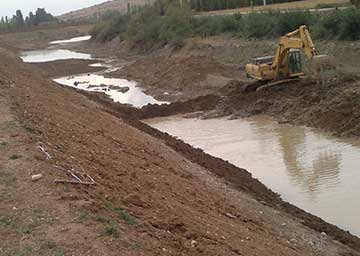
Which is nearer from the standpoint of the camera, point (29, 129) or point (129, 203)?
point (129, 203)

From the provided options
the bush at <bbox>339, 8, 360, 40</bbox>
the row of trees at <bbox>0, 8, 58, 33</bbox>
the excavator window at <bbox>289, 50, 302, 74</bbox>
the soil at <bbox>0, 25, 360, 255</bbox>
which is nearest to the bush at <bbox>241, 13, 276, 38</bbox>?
the bush at <bbox>339, 8, 360, 40</bbox>

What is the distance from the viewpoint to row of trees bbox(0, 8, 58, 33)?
430 ft

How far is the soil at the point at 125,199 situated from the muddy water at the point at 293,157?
0.95 metres

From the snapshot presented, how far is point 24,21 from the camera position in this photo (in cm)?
14412

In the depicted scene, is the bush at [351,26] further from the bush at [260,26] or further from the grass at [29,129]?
the grass at [29,129]

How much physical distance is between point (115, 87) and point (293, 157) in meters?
23.0

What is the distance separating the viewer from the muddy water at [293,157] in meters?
14.9

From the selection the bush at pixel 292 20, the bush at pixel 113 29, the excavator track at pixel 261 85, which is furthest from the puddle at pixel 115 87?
the bush at pixel 113 29

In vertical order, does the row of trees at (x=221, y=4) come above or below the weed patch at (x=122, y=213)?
above

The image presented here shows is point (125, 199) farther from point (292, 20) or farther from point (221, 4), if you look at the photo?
point (221, 4)

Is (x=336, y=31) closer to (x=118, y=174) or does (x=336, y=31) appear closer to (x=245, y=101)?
(x=245, y=101)

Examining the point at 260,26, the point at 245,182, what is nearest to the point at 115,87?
the point at 260,26

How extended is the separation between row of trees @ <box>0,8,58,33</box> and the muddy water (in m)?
111

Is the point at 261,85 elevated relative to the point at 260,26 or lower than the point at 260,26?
lower
